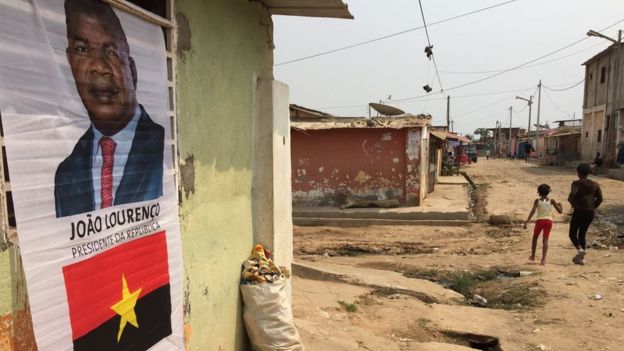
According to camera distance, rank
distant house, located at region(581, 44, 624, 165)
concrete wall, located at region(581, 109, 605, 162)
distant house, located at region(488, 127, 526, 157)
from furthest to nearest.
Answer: distant house, located at region(488, 127, 526, 157) < concrete wall, located at region(581, 109, 605, 162) < distant house, located at region(581, 44, 624, 165)

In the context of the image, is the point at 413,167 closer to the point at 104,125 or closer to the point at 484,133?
the point at 104,125

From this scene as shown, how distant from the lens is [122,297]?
2307 mm

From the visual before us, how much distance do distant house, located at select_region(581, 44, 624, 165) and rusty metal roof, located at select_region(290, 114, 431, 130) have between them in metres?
15.9

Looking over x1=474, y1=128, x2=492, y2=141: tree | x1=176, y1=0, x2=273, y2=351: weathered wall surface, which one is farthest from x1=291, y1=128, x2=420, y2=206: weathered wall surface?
x1=474, y1=128, x2=492, y2=141: tree

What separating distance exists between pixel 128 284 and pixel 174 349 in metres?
0.69

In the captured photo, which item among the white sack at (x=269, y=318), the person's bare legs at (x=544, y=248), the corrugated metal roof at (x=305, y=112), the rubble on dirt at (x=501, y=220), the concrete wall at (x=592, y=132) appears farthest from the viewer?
the concrete wall at (x=592, y=132)

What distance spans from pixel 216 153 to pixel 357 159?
1075cm

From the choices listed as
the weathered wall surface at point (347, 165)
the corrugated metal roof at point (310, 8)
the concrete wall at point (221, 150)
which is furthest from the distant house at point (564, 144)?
the concrete wall at point (221, 150)

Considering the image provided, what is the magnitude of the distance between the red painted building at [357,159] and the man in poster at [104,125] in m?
10.9

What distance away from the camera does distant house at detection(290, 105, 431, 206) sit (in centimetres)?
1365

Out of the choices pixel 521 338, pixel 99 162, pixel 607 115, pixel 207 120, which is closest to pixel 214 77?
pixel 207 120

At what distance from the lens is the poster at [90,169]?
1.75 m

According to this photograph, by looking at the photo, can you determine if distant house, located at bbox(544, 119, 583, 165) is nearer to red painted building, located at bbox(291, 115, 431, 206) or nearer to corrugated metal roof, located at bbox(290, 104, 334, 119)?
red painted building, located at bbox(291, 115, 431, 206)

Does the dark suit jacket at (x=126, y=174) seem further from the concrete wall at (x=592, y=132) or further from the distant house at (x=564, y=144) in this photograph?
the distant house at (x=564, y=144)
